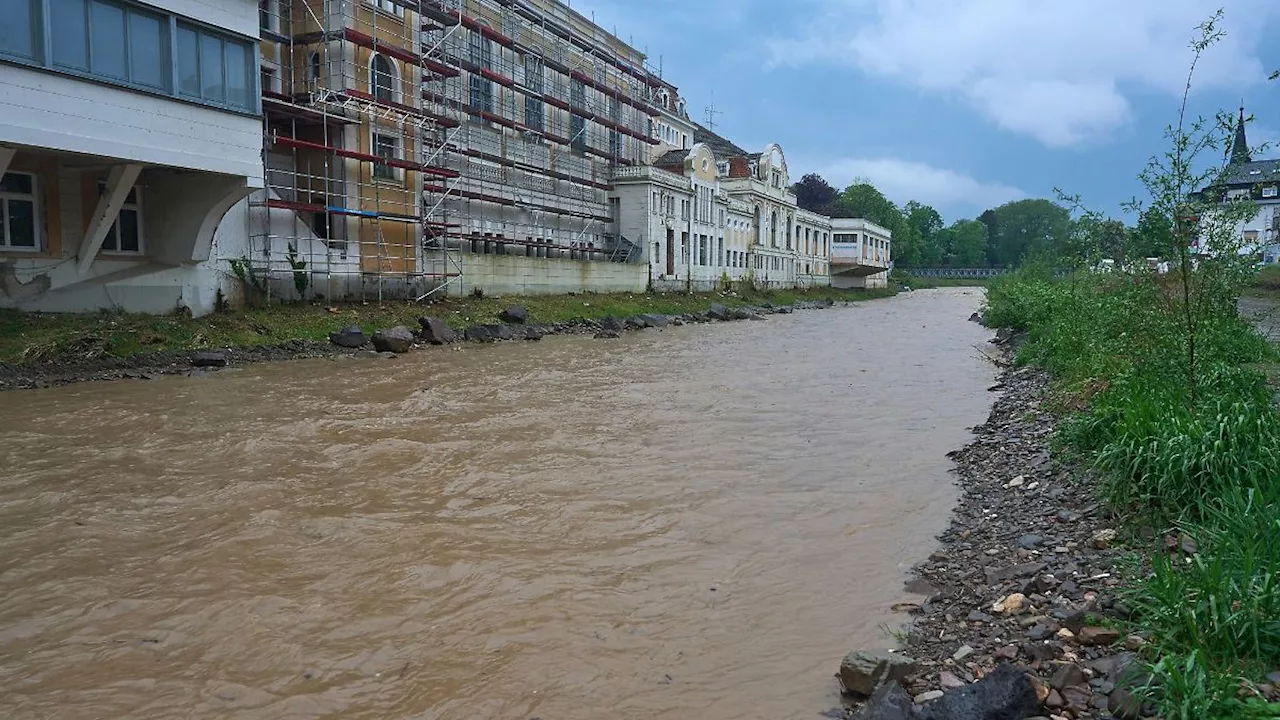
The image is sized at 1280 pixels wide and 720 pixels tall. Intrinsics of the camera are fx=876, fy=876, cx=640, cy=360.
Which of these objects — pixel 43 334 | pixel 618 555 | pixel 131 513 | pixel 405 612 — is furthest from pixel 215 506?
pixel 43 334

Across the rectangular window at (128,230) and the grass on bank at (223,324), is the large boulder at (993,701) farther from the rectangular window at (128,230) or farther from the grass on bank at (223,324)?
the rectangular window at (128,230)

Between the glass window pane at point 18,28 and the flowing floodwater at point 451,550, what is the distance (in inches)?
256

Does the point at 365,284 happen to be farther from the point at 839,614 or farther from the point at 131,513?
the point at 839,614

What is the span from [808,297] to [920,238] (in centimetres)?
6525

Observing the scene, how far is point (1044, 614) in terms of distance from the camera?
5.65 m

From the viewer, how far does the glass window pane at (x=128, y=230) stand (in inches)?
872

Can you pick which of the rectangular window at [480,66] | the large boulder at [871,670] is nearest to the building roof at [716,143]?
the rectangular window at [480,66]

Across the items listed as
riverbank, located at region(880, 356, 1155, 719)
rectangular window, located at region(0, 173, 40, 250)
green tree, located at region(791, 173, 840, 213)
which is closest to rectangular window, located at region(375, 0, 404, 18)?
rectangular window, located at region(0, 173, 40, 250)

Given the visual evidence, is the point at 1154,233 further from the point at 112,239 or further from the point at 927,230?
the point at 927,230

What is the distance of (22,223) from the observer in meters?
19.6

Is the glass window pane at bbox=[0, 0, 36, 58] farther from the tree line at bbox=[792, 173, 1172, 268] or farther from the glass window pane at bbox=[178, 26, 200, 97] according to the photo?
the tree line at bbox=[792, 173, 1172, 268]

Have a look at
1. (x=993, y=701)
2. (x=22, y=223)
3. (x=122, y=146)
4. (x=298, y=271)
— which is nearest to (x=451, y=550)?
(x=993, y=701)

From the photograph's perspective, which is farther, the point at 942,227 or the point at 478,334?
the point at 942,227

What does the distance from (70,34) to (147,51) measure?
1.75 m
